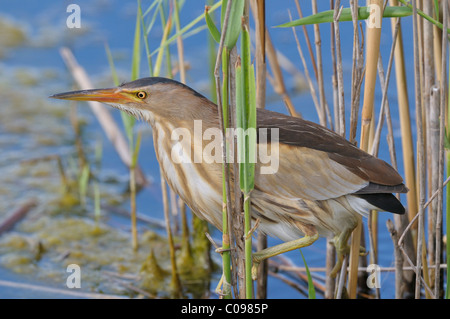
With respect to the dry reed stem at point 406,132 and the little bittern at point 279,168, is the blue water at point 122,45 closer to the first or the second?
the dry reed stem at point 406,132

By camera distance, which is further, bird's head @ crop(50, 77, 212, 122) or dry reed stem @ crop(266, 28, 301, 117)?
dry reed stem @ crop(266, 28, 301, 117)

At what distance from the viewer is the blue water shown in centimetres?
340

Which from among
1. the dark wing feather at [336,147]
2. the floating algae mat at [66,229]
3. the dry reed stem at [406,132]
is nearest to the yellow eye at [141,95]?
the dark wing feather at [336,147]

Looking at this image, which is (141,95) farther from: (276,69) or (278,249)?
(276,69)

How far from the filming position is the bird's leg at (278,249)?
1.72 meters

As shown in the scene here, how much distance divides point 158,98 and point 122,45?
2.41 m

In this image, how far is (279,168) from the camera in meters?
1.74

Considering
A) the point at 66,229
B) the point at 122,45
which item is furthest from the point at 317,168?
the point at 122,45

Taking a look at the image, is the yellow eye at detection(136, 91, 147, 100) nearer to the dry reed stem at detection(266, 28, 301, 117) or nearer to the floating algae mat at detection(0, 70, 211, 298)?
the dry reed stem at detection(266, 28, 301, 117)

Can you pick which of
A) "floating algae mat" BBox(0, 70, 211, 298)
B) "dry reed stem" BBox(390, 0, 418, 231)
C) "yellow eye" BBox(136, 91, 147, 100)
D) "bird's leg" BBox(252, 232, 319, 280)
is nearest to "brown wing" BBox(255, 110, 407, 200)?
"bird's leg" BBox(252, 232, 319, 280)

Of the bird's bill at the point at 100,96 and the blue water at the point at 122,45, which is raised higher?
the blue water at the point at 122,45

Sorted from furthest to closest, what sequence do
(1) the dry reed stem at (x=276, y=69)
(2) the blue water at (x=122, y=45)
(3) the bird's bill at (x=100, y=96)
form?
(2) the blue water at (x=122, y=45) < (1) the dry reed stem at (x=276, y=69) < (3) the bird's bill at (x=100, y=96)

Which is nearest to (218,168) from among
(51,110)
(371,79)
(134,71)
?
(371,79)

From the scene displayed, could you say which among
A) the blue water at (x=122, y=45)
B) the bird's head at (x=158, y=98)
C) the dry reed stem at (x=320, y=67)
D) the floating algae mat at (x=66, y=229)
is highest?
the blue water at (x=122, y=45)
